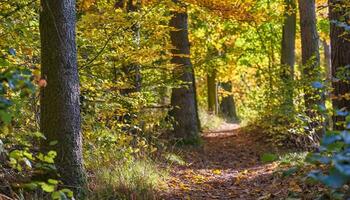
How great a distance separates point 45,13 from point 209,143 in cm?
938

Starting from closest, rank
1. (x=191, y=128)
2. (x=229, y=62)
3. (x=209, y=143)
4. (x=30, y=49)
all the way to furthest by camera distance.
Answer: (x=30, y=49)
(x=191, y=128)
(x=209, y=143)
(x=229, y=62)

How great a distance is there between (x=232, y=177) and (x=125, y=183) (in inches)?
117

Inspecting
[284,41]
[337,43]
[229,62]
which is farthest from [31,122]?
[229,62]

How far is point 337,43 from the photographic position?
24.3 feet

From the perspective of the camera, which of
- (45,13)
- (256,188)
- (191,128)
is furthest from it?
(191,128)

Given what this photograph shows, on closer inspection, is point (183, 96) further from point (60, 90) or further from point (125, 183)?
point (60, 90)

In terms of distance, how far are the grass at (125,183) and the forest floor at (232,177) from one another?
0.32m


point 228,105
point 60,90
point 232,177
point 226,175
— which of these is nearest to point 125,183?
point 60,90

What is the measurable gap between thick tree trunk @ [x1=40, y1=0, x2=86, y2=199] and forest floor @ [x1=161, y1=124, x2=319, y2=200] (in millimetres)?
1583

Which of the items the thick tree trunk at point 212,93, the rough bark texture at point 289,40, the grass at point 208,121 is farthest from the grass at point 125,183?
the thick tree trunk at point 212,93

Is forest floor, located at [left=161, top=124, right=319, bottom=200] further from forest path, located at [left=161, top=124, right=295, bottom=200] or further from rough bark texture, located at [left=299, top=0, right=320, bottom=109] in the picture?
rough bark texture, located at [left=299, top=0, right=320, bottom=109]

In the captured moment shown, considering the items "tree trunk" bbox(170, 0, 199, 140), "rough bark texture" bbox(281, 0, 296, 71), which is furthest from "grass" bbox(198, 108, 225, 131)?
"tree trunk" bbox(170, 0, 199, 140)

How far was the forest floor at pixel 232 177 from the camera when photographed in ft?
19.9

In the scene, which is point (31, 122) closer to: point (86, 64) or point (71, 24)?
point (86, 64)
